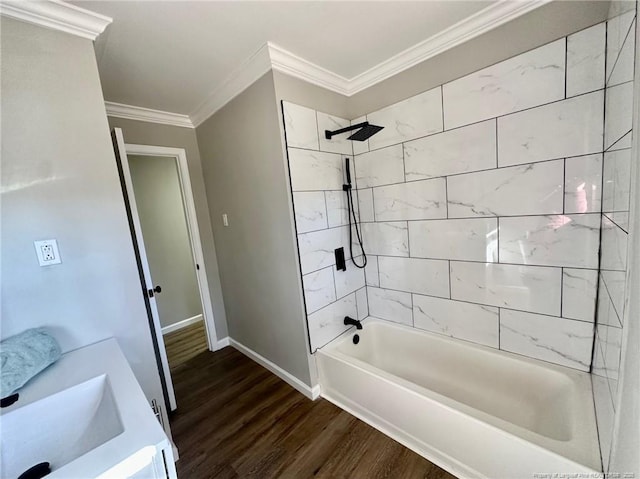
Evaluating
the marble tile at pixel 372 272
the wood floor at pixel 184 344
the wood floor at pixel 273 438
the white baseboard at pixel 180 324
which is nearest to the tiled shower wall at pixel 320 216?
the marble tile at pixel 372 272

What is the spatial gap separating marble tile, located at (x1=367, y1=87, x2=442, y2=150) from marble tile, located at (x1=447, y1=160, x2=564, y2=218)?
422mm

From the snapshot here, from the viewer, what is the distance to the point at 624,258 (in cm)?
83

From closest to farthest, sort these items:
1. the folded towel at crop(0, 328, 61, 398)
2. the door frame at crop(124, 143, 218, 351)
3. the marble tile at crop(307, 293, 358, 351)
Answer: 1. the folded towel at crop(0, 328, 61, 398)
2. the marble tile at crop(307, 293, 358, 351)
3. the door frame at crop(124, 143, 218, 351)

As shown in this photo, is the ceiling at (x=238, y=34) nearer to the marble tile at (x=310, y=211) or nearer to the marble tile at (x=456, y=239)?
the marble tile at (x=310, y=211)

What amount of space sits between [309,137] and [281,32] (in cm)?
63

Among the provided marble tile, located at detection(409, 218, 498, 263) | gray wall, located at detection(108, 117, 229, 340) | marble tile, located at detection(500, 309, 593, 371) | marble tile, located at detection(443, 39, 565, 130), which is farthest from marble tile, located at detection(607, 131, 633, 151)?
gray wall, located at detection(108, 117, 229, 340)

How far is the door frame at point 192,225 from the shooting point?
8.12ft

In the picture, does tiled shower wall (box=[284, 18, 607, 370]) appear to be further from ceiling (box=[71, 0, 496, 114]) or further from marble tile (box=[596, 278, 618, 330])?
ceiling (box=[71, 0, 496, 114])

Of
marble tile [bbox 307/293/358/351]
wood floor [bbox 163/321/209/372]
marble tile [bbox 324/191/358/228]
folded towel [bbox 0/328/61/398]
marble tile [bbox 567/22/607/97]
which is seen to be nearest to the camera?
folded towel [bbox 0/328/61/398]

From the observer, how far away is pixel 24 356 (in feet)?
3.23

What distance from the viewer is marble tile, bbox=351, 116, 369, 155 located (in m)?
2.18

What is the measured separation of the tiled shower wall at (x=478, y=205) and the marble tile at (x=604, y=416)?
0.31 metres

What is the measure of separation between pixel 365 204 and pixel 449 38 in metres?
1.23

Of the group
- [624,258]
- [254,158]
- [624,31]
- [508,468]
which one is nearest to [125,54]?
[254,158]
